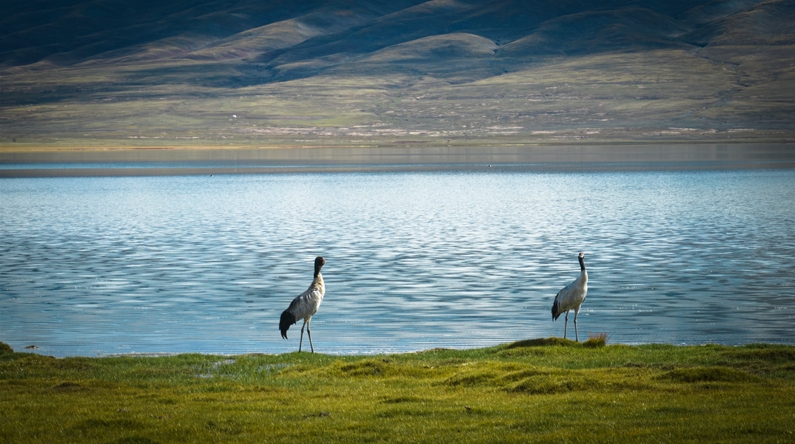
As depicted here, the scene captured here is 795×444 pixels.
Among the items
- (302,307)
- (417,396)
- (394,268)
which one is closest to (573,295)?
(302,307)

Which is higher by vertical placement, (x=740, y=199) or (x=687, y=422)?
(x=687, y=422)

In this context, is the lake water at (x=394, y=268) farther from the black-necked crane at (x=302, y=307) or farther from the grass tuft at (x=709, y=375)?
the grass tuft at (x=709, y=375)

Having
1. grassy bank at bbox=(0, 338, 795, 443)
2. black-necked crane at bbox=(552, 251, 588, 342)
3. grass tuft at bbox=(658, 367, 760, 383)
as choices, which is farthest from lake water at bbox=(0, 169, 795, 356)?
grass tuft at bbox=(658, 367, 760, 383)

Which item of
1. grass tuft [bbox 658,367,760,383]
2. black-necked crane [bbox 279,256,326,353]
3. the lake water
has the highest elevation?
black-necked crane [bbox 279,256,326,353]

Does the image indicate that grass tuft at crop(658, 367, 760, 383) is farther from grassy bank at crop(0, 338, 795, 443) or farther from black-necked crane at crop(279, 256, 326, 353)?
black-necked crane at crop(279, 256, 326, 353)

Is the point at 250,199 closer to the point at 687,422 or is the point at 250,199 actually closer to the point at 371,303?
the point at 371,303

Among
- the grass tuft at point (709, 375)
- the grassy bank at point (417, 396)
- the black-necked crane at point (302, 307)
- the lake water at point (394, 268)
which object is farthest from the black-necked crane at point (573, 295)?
the grass tuft at point (709, 375)

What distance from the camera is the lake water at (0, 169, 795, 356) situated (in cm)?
2645

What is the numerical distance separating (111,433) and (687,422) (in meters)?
7.25

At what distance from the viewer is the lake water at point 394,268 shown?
86.8 feet

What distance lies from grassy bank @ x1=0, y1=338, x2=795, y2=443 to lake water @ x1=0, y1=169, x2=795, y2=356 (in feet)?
16.2

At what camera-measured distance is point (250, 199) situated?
273 feet

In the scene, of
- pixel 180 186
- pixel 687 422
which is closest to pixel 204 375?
pixel 687 422

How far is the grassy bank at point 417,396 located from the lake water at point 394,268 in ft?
16.2
